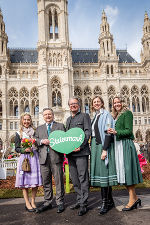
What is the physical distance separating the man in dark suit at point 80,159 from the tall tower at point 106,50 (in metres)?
34.9

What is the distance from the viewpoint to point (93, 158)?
14.7ft

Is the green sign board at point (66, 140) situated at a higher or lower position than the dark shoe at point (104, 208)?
higher

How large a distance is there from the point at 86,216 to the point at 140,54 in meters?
45.2

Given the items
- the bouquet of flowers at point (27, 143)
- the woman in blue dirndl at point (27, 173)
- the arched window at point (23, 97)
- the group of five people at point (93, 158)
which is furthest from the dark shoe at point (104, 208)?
the arched window at point (23, 97)

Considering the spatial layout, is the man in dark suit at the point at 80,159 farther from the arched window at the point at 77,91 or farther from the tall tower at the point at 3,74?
the arched window at the point at 77,91

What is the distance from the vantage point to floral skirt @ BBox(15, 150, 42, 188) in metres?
4.80

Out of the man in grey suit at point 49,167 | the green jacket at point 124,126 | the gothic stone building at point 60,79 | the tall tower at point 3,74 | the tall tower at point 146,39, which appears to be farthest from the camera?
the tall tower at point 146,39

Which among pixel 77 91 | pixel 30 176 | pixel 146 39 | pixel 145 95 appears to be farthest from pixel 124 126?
pixel 146 39

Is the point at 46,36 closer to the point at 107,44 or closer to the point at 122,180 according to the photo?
the point at 107,44

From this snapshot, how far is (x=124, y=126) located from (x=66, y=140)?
1322 millimetres

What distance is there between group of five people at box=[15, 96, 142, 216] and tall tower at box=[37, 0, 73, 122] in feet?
94.6

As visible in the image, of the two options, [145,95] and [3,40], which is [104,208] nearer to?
[145,95]

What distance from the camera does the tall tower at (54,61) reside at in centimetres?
3431

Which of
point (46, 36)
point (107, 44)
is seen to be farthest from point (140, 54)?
point (46, 36)
